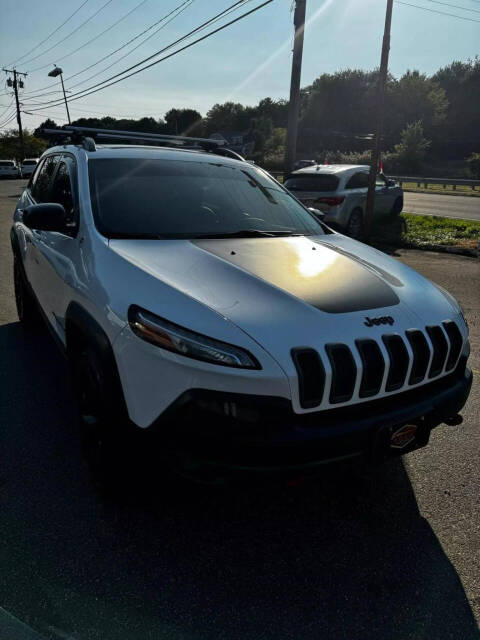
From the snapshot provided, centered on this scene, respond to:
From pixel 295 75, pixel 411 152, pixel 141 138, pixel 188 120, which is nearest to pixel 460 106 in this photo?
pixel 411 152

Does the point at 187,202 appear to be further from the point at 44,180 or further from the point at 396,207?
the point at 396,207

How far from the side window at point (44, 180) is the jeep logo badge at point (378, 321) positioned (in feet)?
9.34

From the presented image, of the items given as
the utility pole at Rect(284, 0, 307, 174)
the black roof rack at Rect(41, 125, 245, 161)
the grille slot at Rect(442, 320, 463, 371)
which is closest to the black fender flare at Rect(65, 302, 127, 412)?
the grille slot at Rect(442, 320, 463, 371)

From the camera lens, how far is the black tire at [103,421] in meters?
2.10

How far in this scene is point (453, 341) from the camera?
7.69ft

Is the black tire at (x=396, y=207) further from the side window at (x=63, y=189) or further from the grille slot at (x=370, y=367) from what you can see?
the grille slot at (x=370, y=367)

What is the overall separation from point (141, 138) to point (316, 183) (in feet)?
22.8

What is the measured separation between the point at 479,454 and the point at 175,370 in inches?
81.3

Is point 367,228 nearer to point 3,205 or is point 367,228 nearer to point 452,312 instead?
point 452,312

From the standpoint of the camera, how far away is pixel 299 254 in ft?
9.15

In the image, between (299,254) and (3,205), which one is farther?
(3,205)

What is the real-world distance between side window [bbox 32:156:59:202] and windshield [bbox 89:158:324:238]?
3.11ft

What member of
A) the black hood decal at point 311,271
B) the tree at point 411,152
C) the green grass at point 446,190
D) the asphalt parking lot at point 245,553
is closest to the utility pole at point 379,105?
the black hood decal at point 311,271

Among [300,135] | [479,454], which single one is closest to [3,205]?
[479,454]
